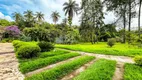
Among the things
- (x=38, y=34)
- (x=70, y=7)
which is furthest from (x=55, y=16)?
(x=38, y=34)

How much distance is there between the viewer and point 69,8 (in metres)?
33.5

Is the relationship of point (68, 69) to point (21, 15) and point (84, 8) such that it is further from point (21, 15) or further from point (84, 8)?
point (21, 15)

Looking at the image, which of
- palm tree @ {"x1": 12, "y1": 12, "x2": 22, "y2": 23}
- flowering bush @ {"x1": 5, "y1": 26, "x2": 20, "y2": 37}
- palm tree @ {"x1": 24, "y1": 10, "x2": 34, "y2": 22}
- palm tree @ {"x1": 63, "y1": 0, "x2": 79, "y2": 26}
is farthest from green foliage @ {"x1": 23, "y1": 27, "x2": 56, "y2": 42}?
palm tree @ {"x1": 12, "y1": 12, "x2": 22, "y2": 23}

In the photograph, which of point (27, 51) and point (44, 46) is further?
point (44, 46)

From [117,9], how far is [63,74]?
17.3 m

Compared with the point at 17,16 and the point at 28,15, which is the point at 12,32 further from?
the point at 17,16

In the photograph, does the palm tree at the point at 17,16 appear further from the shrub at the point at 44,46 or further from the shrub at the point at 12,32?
the shrub at the point at 44,46

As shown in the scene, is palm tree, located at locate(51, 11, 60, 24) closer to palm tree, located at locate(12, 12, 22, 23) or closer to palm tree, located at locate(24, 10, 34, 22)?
palm tree, located at locate(24, 10, 34, 22)

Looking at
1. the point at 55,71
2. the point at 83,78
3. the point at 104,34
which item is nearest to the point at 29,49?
the point at 55,71

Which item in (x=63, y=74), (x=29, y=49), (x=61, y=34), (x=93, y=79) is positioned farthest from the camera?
(x=61, y=34)

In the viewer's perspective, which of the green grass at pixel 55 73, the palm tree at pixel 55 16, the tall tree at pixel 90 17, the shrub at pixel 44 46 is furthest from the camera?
the palm tree at pixel 55 16

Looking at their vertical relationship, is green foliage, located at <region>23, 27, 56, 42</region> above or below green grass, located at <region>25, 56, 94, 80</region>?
above

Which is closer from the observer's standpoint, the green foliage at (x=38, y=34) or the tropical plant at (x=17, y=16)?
the green foliage at (x=38, y=34)

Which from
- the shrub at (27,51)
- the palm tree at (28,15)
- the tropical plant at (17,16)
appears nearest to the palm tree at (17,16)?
the tropical plant at (17,16)
